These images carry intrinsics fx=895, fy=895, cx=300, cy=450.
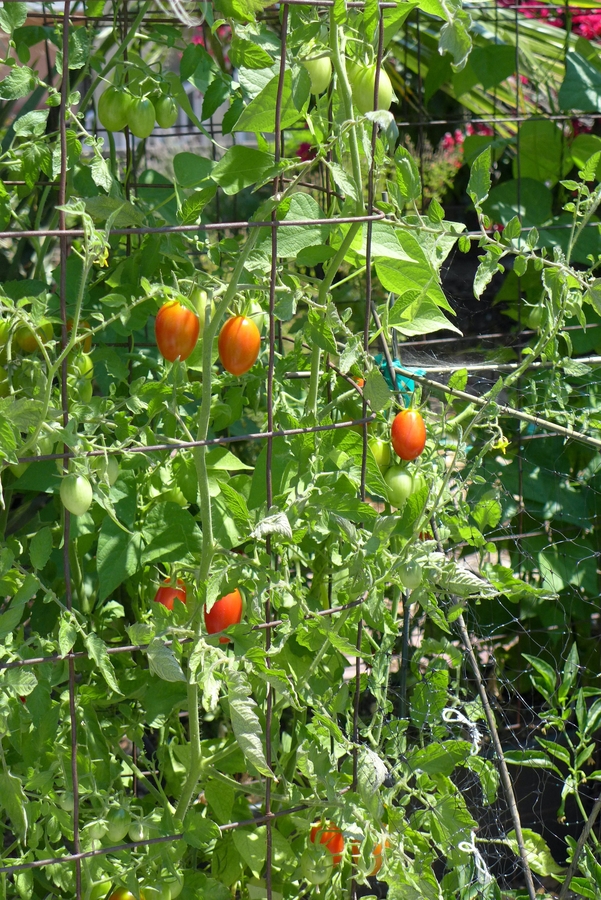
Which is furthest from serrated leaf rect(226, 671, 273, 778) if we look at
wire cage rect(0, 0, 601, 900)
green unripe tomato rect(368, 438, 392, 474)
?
green unripe tomato rect(368, 438, 392, 474)

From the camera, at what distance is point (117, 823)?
88 cm

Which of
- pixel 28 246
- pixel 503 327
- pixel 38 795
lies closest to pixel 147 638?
pixel 38 795

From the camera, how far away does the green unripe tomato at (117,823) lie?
2.88 ft

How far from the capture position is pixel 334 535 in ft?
3.22

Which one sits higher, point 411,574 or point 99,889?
point 411,574

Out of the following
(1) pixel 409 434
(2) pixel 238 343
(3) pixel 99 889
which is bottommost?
(3) pixel 99 889

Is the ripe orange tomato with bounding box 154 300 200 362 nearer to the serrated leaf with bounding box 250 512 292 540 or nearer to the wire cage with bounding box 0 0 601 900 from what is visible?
the wire cage with bounding box 0 0 601 900

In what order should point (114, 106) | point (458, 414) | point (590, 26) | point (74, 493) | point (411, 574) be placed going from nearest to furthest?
1. point (74, 493)
2. point (411, 574)
3. point (114, 106)
4. point (458, 414)
5. point (590, 26)

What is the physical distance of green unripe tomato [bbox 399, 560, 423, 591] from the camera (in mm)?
875

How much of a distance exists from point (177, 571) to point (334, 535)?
0.17 m

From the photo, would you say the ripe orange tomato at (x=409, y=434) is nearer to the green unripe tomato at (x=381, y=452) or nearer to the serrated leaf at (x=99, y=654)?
the green unripe tomato at (x=381, y=452)

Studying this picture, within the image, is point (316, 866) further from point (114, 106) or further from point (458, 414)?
point (114, 106)

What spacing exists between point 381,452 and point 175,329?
0.32 m

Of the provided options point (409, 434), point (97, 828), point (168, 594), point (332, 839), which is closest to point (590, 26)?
point (409, 434)
